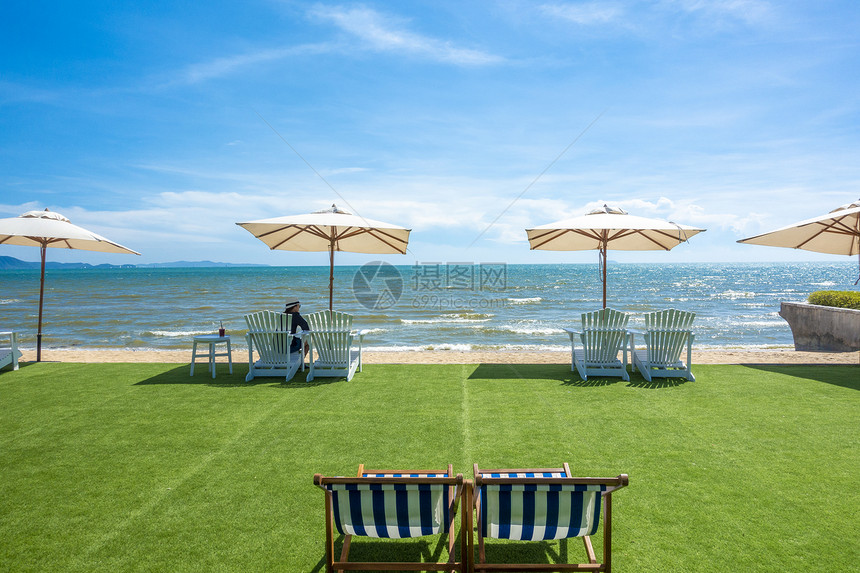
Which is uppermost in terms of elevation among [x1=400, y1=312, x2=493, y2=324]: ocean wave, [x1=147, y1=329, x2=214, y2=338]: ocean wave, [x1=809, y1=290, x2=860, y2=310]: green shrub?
[x1=809, y1=290, x2=860, y2=310]: green shrub

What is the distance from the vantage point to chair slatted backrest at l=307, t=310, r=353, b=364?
295 inches

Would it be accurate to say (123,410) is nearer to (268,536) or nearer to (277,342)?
(277,342)

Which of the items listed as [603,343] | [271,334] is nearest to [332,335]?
[271,334]

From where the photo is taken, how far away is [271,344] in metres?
7.61

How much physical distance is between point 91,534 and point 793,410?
22.8 feet

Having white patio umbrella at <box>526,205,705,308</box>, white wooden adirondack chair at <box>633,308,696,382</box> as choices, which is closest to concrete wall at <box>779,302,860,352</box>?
white patio umbrella at <box>526,205,705,308</box>

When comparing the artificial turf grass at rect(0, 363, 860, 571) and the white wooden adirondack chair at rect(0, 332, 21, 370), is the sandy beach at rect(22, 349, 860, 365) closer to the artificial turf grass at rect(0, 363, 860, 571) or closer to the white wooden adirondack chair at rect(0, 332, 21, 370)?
the white wooden adirondack chair at rect(0, 332, 21, 370)

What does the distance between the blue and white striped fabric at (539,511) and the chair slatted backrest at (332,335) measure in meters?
5.23

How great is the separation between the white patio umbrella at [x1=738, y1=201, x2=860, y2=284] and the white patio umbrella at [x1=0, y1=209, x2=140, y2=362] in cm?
1163

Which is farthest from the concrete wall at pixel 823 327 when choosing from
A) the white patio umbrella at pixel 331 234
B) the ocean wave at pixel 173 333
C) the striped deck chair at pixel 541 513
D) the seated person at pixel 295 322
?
the ocean wave at pixel 173 333

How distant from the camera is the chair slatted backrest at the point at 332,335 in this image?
750 cm

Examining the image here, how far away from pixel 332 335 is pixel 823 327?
10.7m
